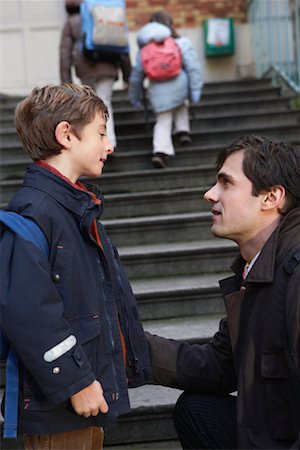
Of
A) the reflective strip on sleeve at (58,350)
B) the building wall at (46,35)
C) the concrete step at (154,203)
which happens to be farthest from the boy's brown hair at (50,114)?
the building wall at (46,35)

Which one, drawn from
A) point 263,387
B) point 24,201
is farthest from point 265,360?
point 24,201

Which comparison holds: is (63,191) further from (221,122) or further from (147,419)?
(221,122)

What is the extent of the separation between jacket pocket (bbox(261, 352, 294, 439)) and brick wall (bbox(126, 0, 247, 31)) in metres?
6.41

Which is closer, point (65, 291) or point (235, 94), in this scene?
point (65, 291)

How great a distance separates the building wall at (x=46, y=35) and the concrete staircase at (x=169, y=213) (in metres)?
1.17

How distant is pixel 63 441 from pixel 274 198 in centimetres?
95

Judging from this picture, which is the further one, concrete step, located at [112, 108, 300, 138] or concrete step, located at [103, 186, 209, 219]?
concrete step, located at [112, 108, 300, 138]

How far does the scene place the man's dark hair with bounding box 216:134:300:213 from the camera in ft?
6.78

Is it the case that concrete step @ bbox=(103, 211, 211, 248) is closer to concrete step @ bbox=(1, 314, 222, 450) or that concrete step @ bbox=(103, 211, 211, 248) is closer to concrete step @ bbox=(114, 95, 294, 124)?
concrete step @ bbox=(1, 314, 222, 450)

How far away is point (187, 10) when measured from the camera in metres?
7.86

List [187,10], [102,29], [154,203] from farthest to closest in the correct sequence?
1. [187,10]
2. [102,29]
3. [154,203]

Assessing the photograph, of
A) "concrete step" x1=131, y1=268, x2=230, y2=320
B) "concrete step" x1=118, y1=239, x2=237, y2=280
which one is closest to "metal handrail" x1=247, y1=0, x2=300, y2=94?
"concrete step" x1=118, y1=239, x2=237, y2=280

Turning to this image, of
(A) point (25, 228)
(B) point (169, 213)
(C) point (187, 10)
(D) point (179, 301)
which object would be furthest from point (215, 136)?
(A) point (25, 228)

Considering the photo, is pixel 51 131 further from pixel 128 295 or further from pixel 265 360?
pixel 265 360
